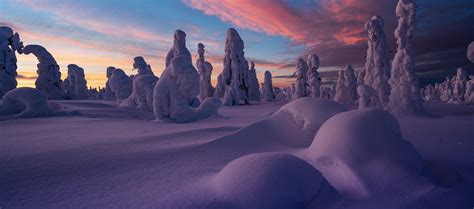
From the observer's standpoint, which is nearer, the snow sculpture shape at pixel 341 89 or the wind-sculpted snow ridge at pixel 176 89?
the wind-sculpted snow ridge at pixel 176 89

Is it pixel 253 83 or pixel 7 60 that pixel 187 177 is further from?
pixel 253 83

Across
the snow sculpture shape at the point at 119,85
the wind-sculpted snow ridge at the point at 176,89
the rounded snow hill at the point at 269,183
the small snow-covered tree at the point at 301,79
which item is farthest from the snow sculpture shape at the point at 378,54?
the rounded snow hill at the point at 269,183

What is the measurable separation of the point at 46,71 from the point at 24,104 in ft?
44.0

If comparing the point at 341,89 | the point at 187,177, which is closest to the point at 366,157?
the point at 187,177

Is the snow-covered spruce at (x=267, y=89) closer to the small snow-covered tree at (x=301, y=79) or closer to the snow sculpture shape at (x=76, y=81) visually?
the small snow-covered tree at (x=301, y=79)

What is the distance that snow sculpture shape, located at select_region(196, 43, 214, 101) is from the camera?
37.5 m

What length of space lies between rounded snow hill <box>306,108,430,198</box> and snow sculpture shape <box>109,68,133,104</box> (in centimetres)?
1924

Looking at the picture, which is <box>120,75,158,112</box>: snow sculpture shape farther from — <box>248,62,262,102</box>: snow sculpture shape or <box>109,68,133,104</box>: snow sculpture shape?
<box>248,62,262,102</box>: snow sculpture shape

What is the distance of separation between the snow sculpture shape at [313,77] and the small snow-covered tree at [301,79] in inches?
26.2

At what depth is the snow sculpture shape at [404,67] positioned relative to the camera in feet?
51.9

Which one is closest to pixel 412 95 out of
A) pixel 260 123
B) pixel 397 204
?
pixel 260 123

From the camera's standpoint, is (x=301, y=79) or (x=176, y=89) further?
(x=301, y=79)

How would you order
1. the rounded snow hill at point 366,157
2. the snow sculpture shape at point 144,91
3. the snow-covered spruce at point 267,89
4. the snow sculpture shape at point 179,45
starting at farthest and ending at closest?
the snow-covered spruce at point 267,89 < the snow sculpture shape at point 179,45 < the snow sculpture shape at point 144,91 < the rounded snow hill at point 366,157

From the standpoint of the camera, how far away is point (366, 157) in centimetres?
379
